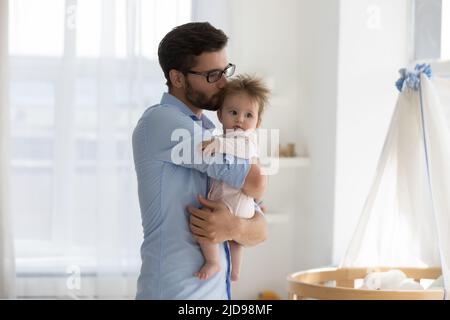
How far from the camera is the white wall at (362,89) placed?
3324mm

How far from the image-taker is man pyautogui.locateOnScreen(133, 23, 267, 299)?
1.69 m

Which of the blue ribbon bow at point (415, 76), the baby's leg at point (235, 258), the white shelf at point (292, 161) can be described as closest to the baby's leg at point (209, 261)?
the baby's leg at point (235, 258)

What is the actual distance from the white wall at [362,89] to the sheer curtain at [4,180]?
135 cm

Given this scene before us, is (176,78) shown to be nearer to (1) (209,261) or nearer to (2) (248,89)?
(2) (248,89)

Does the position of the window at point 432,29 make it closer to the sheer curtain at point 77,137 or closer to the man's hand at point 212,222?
the sheer curtain at point 77,137

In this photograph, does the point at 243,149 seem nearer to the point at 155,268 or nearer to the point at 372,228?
the point at 155,268

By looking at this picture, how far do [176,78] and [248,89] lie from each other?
0.19 metres

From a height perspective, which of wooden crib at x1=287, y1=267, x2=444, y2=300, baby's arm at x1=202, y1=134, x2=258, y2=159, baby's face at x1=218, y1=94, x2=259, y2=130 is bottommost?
wooden crib at x1=287, y1=267, x2=444, y2=300

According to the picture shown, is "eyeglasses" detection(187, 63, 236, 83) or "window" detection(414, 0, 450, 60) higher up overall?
"window" detection(414, 0, 450, 60)

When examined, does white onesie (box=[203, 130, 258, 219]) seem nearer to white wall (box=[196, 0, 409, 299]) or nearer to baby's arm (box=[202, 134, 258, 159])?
baby's arm (box=[202, 134, 258, 159])

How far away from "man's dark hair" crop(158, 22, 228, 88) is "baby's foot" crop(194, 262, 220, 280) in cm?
42

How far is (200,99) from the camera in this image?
70.8 inches

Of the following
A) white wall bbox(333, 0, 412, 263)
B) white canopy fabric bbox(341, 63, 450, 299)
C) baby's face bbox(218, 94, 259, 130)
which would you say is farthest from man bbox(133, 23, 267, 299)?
white wall bbox(333, 0, 412, 263)
